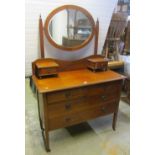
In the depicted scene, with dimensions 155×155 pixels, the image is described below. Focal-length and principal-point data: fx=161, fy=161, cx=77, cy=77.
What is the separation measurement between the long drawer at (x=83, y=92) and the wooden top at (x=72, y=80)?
0.06 m

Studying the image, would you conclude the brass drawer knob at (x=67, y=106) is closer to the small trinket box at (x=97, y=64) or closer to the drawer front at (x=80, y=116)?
the drawer front at (x=80, y=116)

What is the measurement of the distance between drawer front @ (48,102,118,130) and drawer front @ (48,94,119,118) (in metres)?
0.05

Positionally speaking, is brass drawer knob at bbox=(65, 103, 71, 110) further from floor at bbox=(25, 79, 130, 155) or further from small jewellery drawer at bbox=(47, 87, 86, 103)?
floor at bbox=(25, 79, 130, 155)

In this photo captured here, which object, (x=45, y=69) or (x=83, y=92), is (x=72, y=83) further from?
(x=45, y=69)

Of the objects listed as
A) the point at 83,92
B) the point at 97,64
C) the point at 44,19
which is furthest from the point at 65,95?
the point at 44,19

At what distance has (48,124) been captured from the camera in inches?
65.8

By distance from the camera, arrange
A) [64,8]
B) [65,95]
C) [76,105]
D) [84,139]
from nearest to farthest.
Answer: [65,95] → [76,105] → [64,8] → [84,139]

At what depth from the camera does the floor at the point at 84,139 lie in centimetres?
182

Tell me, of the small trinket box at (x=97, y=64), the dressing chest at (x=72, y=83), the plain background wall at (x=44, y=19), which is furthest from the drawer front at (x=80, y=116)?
the plain background wall at (x=44, y=19)

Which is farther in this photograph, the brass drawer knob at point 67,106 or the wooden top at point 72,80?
the brass drawer knob at point 67,106

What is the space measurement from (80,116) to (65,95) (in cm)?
35

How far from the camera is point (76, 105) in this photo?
1.74 metres

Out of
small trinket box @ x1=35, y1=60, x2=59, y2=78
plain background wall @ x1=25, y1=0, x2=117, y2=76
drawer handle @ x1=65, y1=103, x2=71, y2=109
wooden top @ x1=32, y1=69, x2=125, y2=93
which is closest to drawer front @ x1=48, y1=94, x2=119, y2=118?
drawer handle @ x1=65, y1=103, x2=71, y2=109
